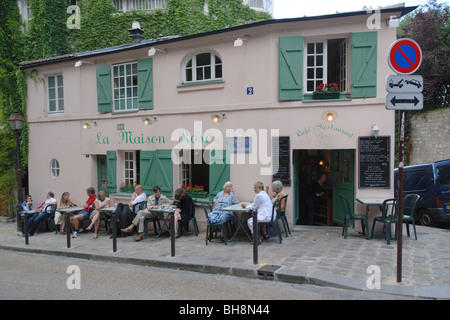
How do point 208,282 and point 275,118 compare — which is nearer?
point 208,282

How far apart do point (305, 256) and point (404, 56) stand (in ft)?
13.2

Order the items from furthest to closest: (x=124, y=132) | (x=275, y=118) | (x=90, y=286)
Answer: (x=124, y=132), (x=275, y=118), (x=90, y=286)

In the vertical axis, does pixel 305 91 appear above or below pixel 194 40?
below

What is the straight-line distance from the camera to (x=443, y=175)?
10312mm

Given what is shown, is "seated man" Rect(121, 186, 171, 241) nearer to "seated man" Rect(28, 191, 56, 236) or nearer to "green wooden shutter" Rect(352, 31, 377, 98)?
"seated man" Rect(28, 191, 56, 236)

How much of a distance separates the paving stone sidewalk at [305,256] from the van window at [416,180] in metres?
1.55

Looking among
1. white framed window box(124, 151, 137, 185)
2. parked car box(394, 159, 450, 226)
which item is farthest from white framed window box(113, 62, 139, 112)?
parked car box(394, 159, 450, 226)

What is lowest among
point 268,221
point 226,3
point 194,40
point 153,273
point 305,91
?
point 153,273

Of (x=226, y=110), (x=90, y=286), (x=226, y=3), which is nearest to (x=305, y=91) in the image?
(x=226, y=110)

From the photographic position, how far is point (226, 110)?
949 cm

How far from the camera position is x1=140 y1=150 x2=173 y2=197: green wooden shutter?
1025 cm

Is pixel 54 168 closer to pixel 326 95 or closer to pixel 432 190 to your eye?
pixel 326 95

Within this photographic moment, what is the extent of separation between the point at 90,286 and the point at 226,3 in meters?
16.6
